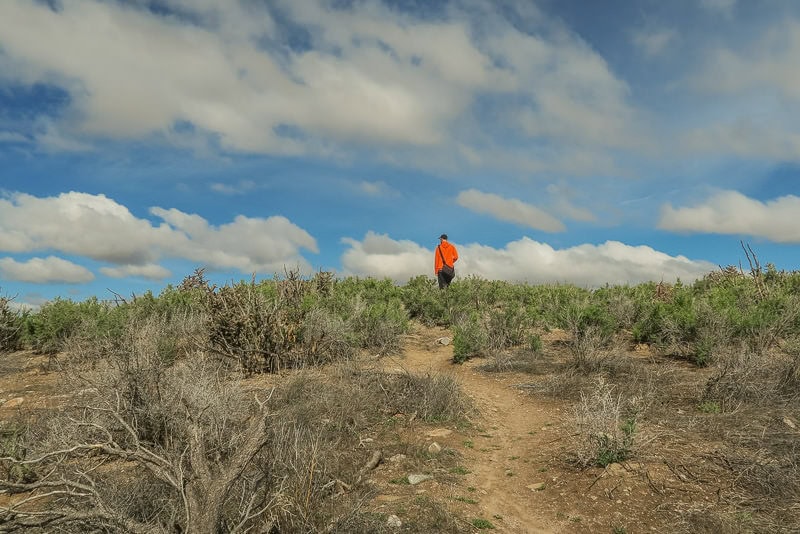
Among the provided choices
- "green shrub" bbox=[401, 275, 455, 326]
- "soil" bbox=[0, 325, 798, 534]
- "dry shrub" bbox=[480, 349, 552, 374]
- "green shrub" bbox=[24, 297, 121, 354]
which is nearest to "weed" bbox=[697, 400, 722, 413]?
"soil" bbox=[0, 325, 798, 534]

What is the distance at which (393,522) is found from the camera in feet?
16.5

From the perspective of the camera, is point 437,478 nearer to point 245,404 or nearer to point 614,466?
point 614,466

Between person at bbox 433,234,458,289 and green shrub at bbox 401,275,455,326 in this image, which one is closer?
green shrub at bbox 401,275,455,326

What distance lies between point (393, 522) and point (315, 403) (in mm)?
2849

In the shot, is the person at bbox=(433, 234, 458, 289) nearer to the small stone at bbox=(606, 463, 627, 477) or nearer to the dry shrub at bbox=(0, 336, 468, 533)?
the dry shrub at bbox=(0, 336, 468, 533)

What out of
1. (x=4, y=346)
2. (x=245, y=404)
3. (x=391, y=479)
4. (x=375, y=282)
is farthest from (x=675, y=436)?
(x=4, y=346)

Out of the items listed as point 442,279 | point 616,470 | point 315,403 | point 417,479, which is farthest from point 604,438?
point 442,279

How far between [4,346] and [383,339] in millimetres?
9771

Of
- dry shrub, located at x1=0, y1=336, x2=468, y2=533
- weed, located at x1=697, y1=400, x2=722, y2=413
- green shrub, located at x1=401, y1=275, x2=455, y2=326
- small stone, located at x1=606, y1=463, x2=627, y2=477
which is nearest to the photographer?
dry shrub, located at x1=0, y1=336, x2=468, y2=533

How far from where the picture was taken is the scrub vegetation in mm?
4441

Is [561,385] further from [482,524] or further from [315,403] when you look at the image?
Result: [482,524]

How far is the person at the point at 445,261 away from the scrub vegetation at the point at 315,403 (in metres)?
5.18

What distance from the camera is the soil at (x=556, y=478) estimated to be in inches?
207

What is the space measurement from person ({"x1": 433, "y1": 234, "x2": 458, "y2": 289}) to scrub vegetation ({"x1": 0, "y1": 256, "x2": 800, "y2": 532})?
518cm
